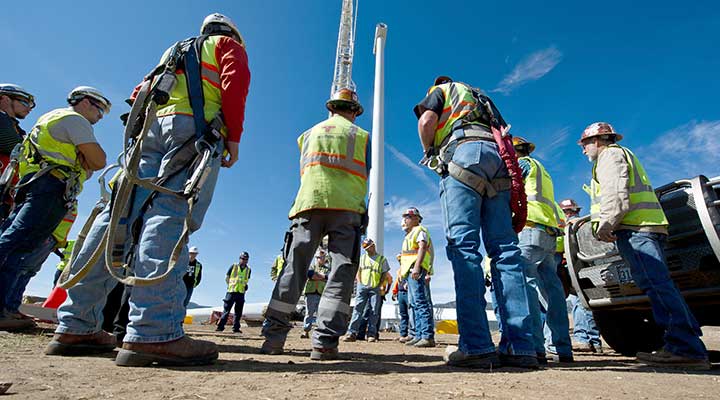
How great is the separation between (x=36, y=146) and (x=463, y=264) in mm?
3780

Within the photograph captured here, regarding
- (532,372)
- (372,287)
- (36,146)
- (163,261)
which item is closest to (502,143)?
(532,372)

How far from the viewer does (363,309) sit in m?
7.90

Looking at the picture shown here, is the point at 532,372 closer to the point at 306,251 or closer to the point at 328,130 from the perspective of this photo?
the point at 306,251

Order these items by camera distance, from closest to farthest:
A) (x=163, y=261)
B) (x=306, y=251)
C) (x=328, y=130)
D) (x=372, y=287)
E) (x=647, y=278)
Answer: (x=163, y=261)
(x=647, y=278)
(x=306, y=251)
(x=328, y=130)
(x=372, y=287)

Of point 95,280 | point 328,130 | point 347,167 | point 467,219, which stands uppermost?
point 328,130

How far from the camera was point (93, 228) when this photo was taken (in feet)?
8.50

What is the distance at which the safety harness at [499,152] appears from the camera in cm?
278

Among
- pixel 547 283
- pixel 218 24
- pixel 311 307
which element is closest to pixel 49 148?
pixel 218 24

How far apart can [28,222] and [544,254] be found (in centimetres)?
458

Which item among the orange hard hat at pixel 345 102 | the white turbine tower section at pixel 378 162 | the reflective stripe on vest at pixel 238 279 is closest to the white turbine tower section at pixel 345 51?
the white turbine tower section at pixel 378 162

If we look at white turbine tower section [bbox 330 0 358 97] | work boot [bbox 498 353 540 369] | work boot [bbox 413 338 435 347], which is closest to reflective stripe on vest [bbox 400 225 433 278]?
work boot [bbox 413 338 435 347]

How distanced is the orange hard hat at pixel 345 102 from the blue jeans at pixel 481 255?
1236mm

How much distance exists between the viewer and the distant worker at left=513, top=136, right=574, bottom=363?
12.3 ft

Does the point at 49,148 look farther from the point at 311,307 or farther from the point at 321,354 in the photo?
the point at 311,307
